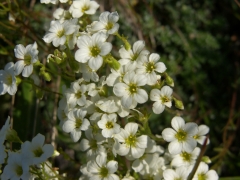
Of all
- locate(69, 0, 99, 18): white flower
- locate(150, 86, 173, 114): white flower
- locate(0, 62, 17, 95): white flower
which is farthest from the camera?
locate(69, 0, 99, 18): white flower

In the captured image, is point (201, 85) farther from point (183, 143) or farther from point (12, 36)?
point (12, 36)

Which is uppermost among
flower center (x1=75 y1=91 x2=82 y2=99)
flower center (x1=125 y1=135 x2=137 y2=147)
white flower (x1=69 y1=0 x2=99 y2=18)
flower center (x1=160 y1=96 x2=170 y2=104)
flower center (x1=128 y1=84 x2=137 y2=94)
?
white flower (x1=69 y1=0 x2=99 y2=18)

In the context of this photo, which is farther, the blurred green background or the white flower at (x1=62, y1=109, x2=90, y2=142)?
the blurred green background

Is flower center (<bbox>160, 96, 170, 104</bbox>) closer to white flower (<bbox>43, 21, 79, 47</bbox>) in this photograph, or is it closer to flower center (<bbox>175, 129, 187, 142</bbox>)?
flower center (<bbox>175, 129, 187, 142</bbox>)

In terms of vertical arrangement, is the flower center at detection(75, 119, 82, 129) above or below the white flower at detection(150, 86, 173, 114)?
below

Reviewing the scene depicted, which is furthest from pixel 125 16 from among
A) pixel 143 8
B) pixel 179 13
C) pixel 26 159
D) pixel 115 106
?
pixel 26 159

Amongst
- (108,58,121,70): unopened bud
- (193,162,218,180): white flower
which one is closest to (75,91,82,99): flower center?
(108,58,121,70): unopened bud
